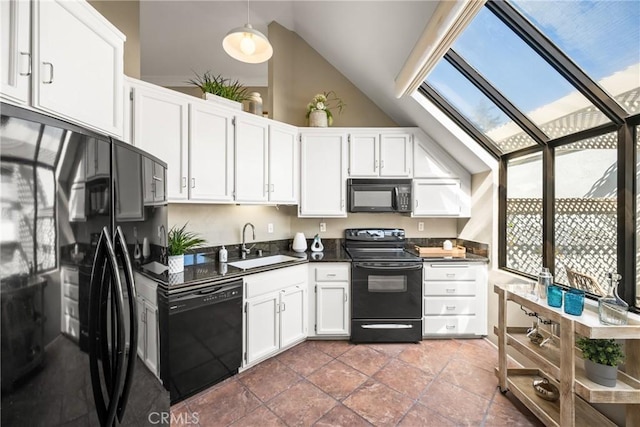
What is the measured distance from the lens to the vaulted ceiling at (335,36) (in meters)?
2.14

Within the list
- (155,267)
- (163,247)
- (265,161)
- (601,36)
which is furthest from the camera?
(265,161)

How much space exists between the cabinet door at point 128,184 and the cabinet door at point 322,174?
6.51 feet

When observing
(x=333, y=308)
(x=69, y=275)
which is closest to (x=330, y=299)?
(x=333, y=308)

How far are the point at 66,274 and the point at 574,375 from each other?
7.92 ft

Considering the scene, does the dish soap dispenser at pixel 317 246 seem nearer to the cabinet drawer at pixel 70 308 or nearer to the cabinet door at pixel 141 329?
the cabinet door at pixel 141 329

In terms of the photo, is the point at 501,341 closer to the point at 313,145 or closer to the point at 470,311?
the point at 470,311

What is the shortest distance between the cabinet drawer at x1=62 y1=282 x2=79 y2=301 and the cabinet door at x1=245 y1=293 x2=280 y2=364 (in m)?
1.50

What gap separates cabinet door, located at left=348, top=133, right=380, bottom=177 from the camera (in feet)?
9.85

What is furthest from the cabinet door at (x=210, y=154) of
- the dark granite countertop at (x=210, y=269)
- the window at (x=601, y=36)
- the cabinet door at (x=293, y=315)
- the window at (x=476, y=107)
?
the window at (x=601, y=36)

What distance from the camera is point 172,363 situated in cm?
176

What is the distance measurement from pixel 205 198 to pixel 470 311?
293 cm

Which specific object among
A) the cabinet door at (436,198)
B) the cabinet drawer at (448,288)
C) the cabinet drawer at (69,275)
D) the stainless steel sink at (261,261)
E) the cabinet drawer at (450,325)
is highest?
the cabinet door at (436,198)

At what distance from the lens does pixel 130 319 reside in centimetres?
95

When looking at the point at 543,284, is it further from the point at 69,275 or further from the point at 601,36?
the point at 69,275
